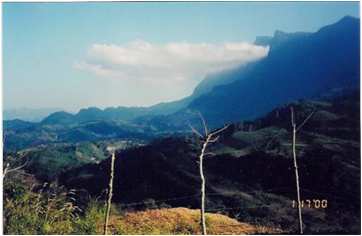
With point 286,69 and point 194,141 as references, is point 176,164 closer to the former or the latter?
point 194,141

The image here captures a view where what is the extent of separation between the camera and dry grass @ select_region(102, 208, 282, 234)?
10367 millimetres

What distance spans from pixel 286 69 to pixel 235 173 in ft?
17.2

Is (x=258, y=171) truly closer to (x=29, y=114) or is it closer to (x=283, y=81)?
(x=283, y=81)

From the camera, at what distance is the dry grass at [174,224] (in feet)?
34.0

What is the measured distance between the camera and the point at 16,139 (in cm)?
1361

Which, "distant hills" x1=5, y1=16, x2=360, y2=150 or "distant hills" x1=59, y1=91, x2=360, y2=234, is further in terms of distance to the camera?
"distant hills" x1=5, y1=16, x2=360, y2=150

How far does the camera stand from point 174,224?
10828mm
